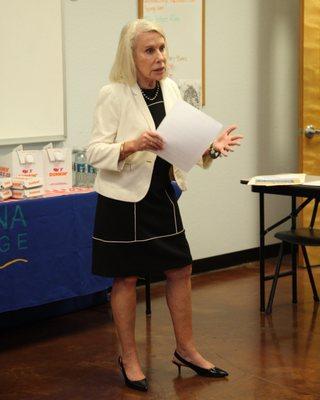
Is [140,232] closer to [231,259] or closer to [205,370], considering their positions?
[205,370]

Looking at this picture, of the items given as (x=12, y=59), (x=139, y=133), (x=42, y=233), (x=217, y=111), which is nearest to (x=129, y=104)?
(x=139, y=133)

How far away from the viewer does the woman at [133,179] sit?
128 inches

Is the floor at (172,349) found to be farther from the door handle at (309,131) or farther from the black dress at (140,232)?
the door handle at (309,131)

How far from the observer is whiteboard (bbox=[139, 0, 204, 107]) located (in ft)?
17.0

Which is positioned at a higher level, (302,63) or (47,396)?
(302,63)

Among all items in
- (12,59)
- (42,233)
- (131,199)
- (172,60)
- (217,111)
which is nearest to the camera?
(131,199)

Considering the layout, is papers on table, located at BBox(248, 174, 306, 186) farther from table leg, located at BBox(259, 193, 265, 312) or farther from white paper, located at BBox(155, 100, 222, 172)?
white paper, located at BBox(155, 100, 222, 172)

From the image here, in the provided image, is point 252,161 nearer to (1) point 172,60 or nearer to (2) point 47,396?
(1) point 172,60

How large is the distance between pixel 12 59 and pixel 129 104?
52.2 inches

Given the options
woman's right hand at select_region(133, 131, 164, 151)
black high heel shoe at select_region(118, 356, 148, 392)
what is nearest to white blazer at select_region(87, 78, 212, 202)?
woman's right hand at select_region(133, 131, 164, 151)

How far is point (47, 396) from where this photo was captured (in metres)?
3.36

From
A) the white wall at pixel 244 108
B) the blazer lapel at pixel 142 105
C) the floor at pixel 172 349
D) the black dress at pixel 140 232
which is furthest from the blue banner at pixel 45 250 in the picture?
the white wall at pixel 244 108

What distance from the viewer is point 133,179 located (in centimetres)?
327

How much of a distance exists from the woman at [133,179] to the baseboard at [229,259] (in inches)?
77.4
